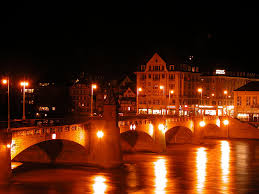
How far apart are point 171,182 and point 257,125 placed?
5338 cm

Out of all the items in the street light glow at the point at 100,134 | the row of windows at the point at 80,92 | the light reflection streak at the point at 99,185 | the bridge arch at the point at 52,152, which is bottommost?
the light reflection streak at the point at 99,185

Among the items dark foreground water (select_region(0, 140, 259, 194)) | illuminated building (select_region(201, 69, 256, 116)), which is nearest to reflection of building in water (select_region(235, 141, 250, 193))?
dark foreground water (select_region(0, 140, 259, 194))

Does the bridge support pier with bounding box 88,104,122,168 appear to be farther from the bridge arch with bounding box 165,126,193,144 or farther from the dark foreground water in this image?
the bridge arch with bounding box 165,126,193,144

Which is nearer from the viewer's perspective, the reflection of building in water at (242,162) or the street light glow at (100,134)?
the reflection of building in water at (242,162)

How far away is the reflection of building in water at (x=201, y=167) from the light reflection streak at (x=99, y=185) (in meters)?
7.74

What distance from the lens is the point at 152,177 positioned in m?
50.8

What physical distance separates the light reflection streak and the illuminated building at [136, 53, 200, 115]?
67.9 meters

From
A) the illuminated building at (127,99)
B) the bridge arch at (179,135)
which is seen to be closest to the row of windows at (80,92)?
the illuminated building at (127,99)

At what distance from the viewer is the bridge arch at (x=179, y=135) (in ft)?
282

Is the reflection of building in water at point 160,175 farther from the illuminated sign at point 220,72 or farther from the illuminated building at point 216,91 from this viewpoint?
the illuminated sign at point 220,72

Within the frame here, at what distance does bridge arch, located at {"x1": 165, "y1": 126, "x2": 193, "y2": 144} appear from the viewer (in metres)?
86.0

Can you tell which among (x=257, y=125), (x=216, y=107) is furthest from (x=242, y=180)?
(x=216, y=107)

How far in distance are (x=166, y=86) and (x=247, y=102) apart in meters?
18.5

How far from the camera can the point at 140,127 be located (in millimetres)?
64000
